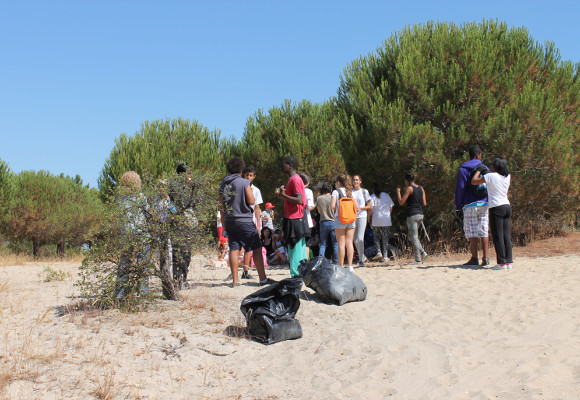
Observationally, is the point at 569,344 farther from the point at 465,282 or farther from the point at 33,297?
the point at 33,297

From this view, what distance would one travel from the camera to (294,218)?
6930 mm

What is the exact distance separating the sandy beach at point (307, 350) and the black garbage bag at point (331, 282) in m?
0.14

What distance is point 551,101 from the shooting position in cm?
1098

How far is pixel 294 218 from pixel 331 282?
1.16 m

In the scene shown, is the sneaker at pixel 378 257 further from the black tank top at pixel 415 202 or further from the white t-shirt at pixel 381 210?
the black tank top at pixel 415 202

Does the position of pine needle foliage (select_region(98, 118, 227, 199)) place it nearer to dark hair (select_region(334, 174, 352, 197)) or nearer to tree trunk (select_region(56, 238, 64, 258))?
tree trunk (select_region(56, 238, 64, 258))

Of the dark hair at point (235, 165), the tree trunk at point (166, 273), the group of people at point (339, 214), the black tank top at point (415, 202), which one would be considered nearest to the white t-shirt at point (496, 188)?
the group of people at point (339, 214)

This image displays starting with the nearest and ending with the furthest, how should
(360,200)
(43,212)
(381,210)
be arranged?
(360,200) → (381,210) → (43,212)

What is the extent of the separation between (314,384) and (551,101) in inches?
379

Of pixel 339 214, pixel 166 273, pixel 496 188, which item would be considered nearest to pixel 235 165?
pixel 166 273

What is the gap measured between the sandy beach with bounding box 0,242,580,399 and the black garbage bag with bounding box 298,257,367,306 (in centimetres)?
14

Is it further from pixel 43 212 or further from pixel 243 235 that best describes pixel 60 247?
pixel 243 235

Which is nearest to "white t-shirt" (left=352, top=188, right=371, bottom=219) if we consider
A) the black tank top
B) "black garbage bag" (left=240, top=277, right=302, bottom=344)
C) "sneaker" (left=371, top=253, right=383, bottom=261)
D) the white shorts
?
the black tank top

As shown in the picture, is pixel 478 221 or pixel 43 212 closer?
pixel 478 221
